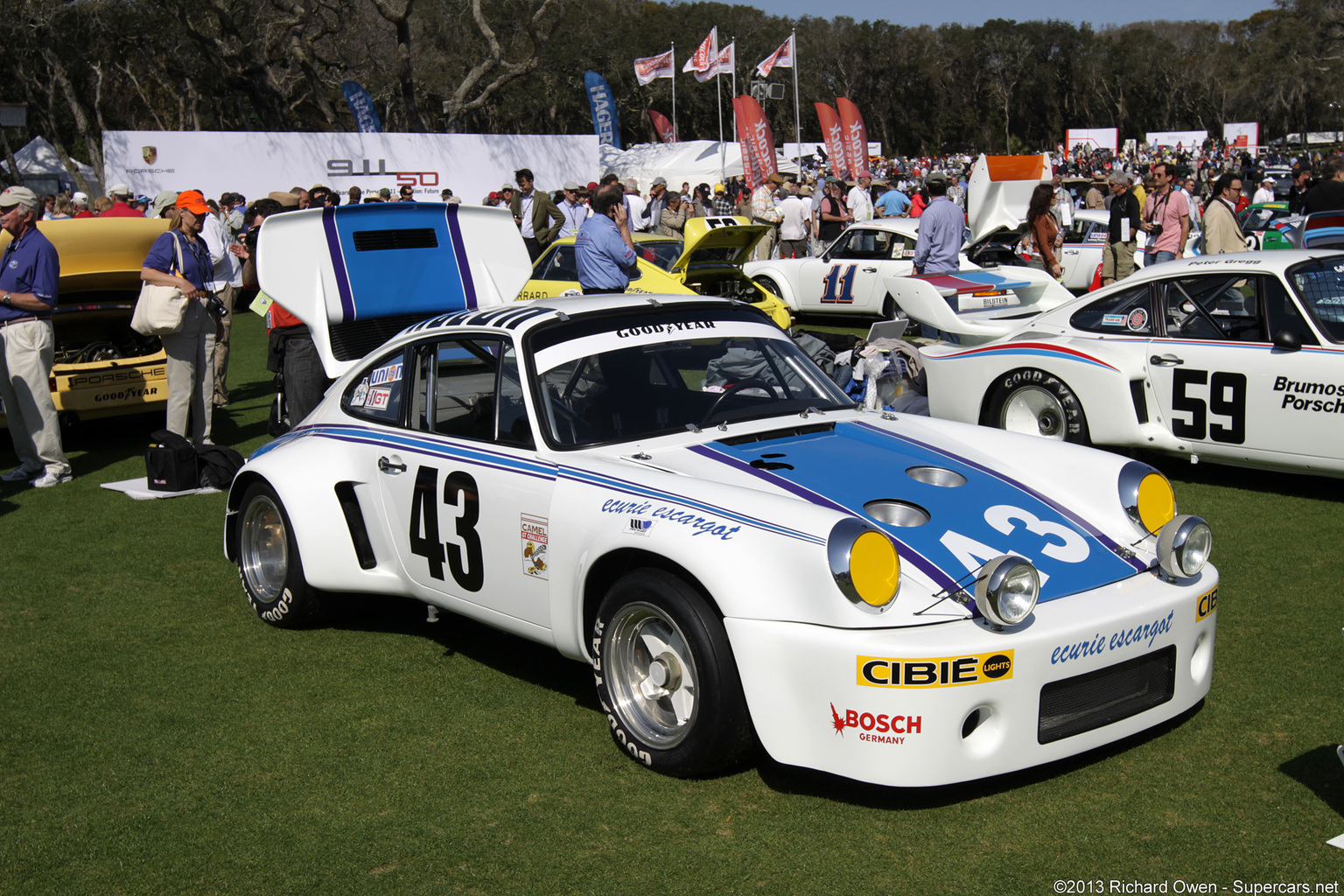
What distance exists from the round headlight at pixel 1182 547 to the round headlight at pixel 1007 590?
67cm

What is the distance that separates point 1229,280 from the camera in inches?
269

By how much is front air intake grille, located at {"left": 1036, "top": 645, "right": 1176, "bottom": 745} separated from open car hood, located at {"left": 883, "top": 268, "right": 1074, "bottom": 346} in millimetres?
4737

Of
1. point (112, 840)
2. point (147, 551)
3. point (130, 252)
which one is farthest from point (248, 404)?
point (112, 840)

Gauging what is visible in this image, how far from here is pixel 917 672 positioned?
3.09 meters

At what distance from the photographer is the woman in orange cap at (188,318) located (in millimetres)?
8430

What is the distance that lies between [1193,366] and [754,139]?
71.9 feet

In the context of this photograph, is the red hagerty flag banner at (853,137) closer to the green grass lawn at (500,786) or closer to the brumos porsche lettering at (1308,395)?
the brumos porsche lettering at (1308,395)

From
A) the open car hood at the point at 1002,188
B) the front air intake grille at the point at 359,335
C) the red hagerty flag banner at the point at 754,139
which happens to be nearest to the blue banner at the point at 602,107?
the red hagerty flag banner at the point at 754,139

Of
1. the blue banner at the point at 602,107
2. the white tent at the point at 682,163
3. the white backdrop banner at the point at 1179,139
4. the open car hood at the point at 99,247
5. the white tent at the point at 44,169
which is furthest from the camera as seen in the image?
the white backdrop banner at the point at 1179,139

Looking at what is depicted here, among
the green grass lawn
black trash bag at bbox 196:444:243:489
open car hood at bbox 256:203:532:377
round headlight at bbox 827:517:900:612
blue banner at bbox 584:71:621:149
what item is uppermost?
blue banner at bbox 584:71:621:149

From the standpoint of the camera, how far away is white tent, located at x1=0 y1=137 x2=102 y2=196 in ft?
123

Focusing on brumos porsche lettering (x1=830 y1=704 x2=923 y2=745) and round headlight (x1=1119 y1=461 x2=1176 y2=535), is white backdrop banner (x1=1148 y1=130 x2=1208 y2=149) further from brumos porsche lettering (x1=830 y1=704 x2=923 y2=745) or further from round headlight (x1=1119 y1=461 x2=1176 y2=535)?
brumos porsche lettering (x1=830 y1=704 x2=923 y2=745)

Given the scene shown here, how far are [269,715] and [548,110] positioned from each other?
7396 cm

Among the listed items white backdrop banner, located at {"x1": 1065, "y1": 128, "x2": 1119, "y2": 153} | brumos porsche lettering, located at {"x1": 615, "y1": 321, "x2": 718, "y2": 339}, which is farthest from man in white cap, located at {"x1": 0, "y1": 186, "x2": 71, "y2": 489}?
white backdrop banner, located at {"x1": 1065, "y1": 128, "x2": 1119, "y2": 153}
